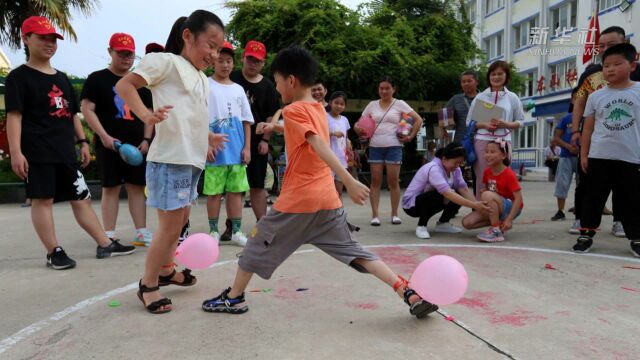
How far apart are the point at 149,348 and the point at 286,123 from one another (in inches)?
53.2

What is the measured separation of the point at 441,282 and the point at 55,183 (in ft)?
11.0

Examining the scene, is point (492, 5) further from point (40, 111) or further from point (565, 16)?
point (40, 111)

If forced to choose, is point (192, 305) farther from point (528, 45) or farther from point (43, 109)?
point (528, 45)

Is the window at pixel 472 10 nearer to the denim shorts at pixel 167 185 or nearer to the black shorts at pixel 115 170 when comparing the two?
the black shorts at pixel 115 170

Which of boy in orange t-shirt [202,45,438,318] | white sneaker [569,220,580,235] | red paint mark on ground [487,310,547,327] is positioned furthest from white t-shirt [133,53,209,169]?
white sneaker [569,220,580,235]

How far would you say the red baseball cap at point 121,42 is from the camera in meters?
4.59

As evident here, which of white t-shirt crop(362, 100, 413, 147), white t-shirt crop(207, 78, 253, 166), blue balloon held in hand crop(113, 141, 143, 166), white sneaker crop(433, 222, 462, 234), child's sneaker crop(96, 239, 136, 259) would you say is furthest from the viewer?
white t-shirt crop(362, 100, 413, 147)

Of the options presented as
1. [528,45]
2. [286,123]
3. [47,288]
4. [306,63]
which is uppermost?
[528,45]

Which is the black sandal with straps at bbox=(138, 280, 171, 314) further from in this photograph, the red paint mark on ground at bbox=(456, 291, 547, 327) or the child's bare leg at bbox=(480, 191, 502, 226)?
the child's bare leg at bbox=(480, 191, 502, 226)

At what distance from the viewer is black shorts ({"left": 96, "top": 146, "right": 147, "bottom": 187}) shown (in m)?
4.80

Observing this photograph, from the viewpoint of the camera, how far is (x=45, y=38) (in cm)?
400

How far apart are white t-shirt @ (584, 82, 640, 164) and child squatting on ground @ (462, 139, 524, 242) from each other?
37.5 inches

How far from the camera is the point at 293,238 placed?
2787 mm

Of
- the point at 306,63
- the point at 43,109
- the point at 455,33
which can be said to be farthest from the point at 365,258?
the point at 455,33
